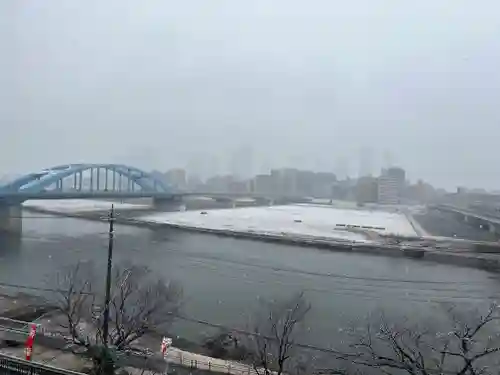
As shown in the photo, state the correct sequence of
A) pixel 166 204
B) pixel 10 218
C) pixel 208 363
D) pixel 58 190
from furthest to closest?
pixel 166 204, pixel 58 190, pixel 10 218, pixel 208 363

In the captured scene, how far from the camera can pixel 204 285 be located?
22.7 feet

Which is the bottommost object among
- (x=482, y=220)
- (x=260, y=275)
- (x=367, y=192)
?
(x=260, y=275)

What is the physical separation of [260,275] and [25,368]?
5885 millimetres

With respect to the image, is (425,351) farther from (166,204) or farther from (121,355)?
(166,204)

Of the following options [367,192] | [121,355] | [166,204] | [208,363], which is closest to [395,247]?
[208,363]

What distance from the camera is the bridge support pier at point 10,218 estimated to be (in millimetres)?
13219

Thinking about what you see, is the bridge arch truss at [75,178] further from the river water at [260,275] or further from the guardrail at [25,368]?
the guardrail at [25,368]

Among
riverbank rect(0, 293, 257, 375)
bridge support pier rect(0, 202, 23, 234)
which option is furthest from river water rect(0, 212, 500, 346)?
riverbank rect(0, 293, 257, 375)

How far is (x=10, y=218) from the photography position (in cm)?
1407

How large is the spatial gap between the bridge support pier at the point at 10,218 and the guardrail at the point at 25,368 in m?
11.7

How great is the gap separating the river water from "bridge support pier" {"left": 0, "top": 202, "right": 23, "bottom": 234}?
325 mm

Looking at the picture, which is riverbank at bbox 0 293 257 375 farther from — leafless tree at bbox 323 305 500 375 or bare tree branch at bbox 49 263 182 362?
leafless tree at bbox 323 305 500 375

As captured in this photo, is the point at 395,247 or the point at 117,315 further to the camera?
the point at 395,247

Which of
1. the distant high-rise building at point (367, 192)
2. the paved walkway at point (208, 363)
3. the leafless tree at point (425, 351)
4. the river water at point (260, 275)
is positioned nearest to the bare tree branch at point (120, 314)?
the paved walkway at point (208, 363)
